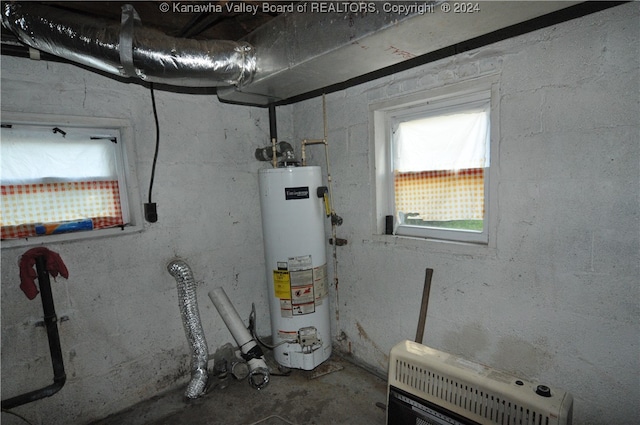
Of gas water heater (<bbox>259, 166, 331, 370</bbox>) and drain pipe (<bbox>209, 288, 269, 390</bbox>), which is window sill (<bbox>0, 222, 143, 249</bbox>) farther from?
gas water heater (<bbox>259, 166, 331, 370</bbox>)

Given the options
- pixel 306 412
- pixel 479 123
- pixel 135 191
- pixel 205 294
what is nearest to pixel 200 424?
pixel 306 412

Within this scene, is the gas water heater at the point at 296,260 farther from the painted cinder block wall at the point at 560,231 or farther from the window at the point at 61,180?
the window at the point at 61,180

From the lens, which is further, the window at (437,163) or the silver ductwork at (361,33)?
the window at (437,163)

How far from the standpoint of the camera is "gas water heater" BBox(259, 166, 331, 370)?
7.26 feet

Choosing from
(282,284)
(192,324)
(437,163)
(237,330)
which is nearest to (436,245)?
(437,163)

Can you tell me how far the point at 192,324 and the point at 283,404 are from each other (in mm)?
807

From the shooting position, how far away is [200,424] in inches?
75.2

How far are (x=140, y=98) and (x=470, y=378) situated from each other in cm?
235

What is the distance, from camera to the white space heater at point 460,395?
3.43 ft

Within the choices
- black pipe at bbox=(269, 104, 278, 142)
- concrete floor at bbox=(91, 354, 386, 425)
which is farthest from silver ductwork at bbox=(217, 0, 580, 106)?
concrete floor at bbox=(91, 354, 386, 425)

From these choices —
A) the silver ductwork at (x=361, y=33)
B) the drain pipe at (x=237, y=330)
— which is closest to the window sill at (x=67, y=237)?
the drain pipe at (x=237, y=330)

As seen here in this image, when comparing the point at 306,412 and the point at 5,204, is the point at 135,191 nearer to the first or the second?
the point at 5,204

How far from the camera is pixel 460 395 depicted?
1.20m

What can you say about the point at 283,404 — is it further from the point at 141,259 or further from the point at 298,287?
the point at 141,259
